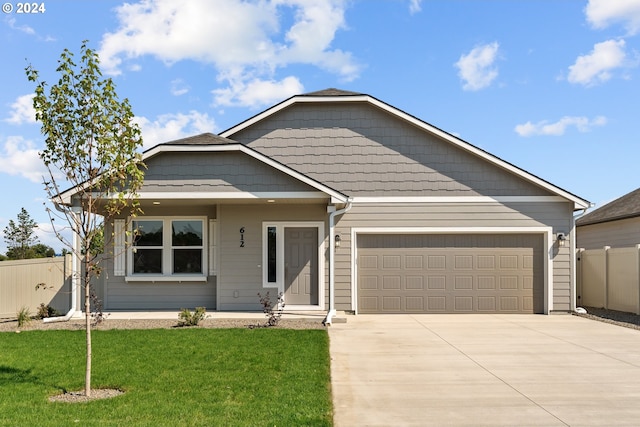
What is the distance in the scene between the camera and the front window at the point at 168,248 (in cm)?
1445

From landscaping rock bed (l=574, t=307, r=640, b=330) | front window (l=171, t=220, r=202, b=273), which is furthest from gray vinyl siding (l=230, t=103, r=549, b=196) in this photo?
landscaping rock bed (l=574, t=307, r=640, b=330)

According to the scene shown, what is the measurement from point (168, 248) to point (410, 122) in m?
7.18

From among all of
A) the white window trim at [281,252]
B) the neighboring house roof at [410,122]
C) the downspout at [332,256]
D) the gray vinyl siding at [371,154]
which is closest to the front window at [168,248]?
the white window trim at [281,252]

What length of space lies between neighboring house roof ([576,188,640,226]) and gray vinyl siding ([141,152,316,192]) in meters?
11.9

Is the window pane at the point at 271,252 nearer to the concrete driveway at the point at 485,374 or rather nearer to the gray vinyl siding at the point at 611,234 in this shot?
the concrete driveway at the point at 485,374

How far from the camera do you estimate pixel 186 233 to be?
14570 millimetres

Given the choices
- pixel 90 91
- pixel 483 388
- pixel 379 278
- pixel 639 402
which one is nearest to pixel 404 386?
pixel 483 388

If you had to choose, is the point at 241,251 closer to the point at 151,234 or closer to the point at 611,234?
the point at 151,234

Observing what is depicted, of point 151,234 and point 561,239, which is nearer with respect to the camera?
point 561,239

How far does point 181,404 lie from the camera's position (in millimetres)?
6000

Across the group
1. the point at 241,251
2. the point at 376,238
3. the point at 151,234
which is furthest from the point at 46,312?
the point at 376,238

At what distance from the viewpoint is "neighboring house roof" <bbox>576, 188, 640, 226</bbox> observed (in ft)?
58.3

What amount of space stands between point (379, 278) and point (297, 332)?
411 cm

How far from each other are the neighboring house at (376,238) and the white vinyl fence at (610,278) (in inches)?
68.3
